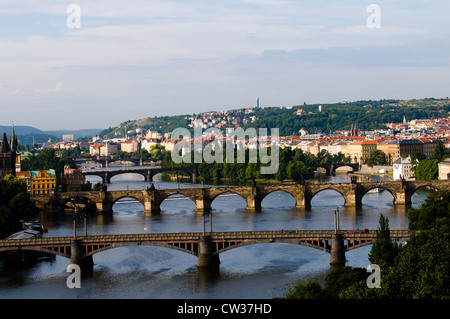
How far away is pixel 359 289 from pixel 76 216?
32.5 metres

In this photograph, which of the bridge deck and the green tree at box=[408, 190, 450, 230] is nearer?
the bridge deck

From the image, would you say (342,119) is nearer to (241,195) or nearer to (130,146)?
(130,146)

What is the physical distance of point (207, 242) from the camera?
30.3 meters

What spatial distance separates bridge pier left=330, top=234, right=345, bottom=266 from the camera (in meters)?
29.9

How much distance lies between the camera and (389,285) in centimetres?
1911

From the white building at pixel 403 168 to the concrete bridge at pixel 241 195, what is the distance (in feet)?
62.9

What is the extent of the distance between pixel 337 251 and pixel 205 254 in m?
4.90

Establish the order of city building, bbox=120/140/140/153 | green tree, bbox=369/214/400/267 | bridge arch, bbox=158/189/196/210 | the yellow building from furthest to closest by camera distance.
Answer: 1. city building, bbox=120/140/140/153
2. the yellow building
3. bridge arch, bbox=158/189/196/210
4. green tree, bbox=369/214/400/267

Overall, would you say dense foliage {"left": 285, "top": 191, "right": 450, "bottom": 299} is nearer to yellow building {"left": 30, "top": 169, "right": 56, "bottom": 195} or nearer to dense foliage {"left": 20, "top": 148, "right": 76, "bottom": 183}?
yellow building {"left": 30, "top": 169, "right": 56, "bottom": 195}

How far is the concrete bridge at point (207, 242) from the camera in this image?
99.1 ft

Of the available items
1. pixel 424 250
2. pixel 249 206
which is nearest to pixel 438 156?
pixel 249 206

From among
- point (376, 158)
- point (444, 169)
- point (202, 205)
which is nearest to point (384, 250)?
point (202, 205)

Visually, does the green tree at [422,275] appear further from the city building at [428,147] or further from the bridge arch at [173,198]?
the city building at [428,147]

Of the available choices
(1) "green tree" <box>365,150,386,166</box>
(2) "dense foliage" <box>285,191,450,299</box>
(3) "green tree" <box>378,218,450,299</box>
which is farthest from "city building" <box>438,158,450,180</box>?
(3) "green tree" <box>378,218,450,299</box>
